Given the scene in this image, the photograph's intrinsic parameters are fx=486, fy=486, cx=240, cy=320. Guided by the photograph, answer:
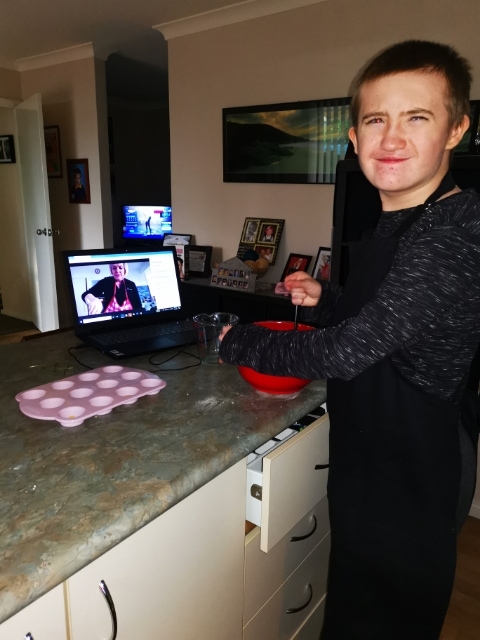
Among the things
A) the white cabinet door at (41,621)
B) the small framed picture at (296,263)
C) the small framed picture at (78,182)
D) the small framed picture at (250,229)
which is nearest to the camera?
the white cabinet door at (41,621)

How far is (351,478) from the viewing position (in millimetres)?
972

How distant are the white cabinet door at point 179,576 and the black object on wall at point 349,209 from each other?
1.17 meters

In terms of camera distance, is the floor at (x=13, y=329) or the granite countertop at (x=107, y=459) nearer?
the granite countertop at (x=107, y=459)

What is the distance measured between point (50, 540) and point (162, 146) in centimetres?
681

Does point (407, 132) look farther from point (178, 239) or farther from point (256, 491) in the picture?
point (178, 239)

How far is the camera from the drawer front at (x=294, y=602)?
1170 millimetres

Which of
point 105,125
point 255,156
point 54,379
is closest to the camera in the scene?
point 54,379

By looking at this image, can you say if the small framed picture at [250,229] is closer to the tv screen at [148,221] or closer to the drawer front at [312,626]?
the drawer front at [312,626]

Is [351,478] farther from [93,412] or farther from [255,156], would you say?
[255,156]

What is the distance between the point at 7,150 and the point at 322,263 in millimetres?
3397

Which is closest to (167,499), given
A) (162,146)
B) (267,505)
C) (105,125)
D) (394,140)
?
(267,505)

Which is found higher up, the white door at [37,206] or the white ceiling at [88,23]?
the white ceiling at [88,23]

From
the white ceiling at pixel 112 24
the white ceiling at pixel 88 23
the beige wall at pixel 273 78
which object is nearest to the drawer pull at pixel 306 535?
the beige wall at pixel 273 78

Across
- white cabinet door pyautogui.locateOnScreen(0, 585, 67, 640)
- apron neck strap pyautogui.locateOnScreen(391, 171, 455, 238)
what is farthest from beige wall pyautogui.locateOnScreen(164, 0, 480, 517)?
white cabinet door pyautogui.locateOnScreen(0, 585, 67, 640)
